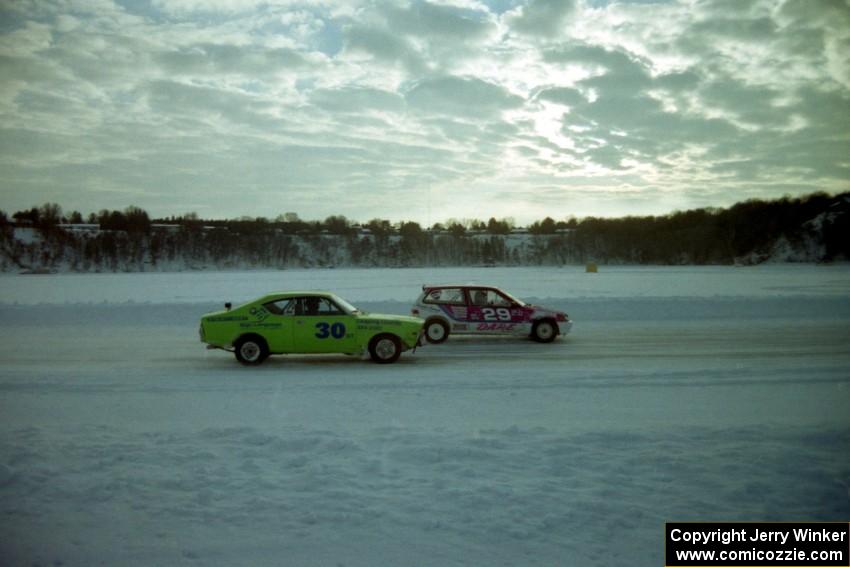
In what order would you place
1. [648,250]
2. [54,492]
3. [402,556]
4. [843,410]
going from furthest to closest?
1. [648,250]
2. [843,410]
3. [54,492]
4. [402,556]

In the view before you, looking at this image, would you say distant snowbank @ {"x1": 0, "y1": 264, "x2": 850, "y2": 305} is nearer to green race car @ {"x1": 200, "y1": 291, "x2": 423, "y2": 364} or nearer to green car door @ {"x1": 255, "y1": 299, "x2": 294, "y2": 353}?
green race car @ {"x1": 200, "y1": 291, "x2": 423, "y2": 364}

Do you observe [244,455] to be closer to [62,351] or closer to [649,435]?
[649,435]

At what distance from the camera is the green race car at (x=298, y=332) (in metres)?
12.3

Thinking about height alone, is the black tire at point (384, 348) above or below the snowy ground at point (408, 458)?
above

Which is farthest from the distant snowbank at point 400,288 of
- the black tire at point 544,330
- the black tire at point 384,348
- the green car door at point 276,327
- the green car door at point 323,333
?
the green car door at point 276,327

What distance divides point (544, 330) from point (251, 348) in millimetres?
7531

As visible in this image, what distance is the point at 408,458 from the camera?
623cm

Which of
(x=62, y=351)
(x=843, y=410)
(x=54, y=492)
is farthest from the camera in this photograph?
(x=62, y=351)

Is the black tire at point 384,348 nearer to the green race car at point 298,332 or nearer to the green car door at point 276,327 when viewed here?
the green race car at point 298,332

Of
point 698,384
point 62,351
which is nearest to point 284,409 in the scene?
point 698,384

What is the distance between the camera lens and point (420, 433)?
23.2 ft

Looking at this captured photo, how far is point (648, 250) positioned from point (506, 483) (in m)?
172

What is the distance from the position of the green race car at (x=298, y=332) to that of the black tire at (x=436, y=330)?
3.19 metres

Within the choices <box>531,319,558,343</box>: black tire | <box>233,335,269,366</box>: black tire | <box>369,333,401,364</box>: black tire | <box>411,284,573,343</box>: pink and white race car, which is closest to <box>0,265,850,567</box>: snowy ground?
<box>233,335,269,366</box>: black tire
